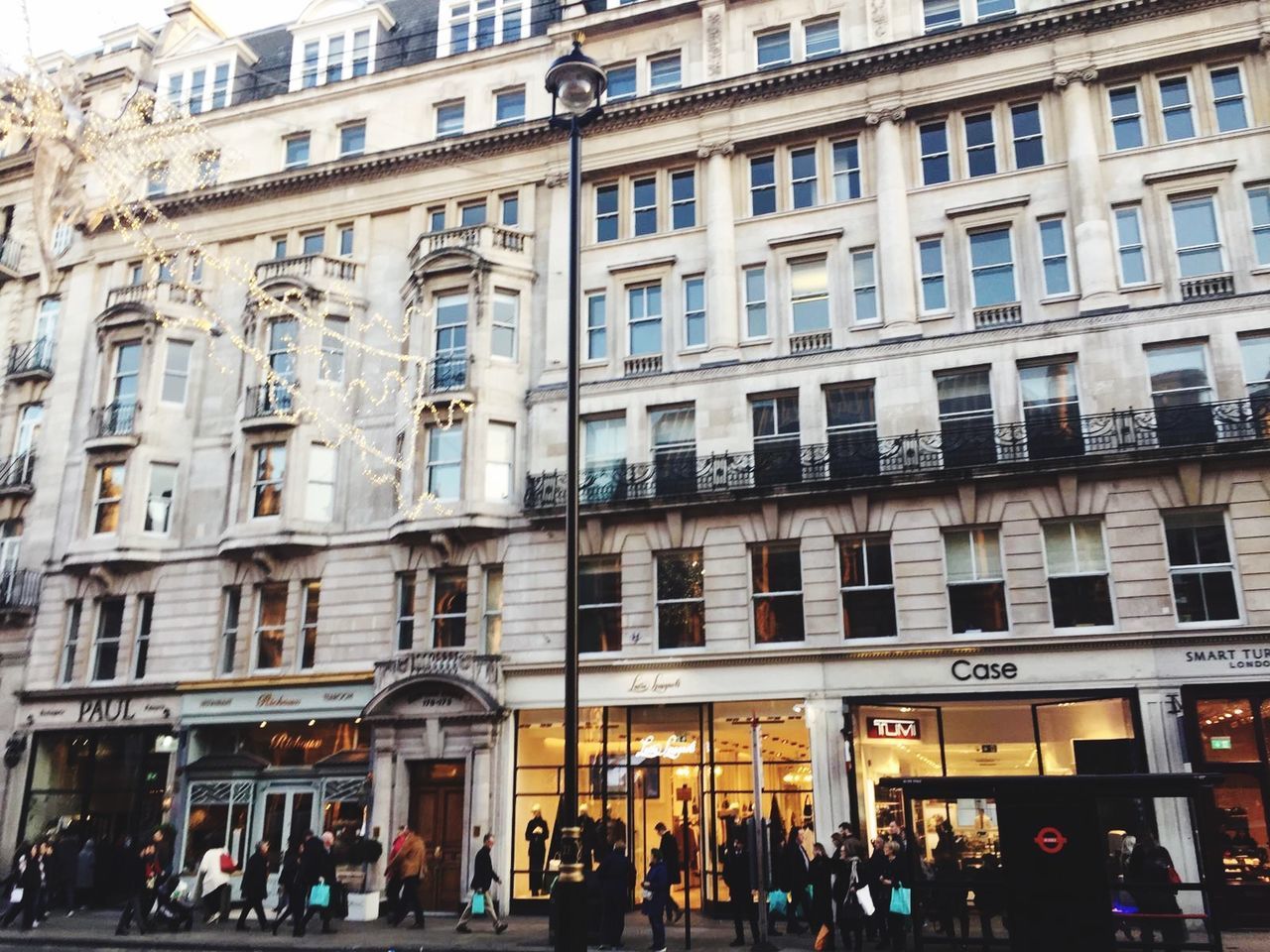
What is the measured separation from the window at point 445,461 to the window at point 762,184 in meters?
9.62

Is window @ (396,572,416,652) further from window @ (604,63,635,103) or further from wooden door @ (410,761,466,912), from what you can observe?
window @ (604,63,635,103)

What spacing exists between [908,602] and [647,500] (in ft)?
21.0

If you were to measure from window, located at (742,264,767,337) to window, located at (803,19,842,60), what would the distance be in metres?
6.15

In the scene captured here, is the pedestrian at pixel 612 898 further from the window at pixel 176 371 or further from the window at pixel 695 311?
the window at pixel 176 371

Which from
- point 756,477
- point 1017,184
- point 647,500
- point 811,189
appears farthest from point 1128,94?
point 647,500

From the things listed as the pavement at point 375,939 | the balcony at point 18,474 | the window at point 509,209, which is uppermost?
the window at point 509,209

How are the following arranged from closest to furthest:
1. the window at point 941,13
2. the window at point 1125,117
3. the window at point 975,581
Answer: the window at point 975,581 < the window at point 1125,117 < the window at point 941,13

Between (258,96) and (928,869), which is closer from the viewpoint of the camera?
(928,869)

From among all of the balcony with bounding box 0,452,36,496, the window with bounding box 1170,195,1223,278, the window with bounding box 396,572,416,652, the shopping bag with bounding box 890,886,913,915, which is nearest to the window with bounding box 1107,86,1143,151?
the window with bounding box 1170,195,1223,278

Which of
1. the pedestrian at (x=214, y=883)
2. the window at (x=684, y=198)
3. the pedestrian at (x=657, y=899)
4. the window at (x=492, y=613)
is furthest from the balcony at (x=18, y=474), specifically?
the pedestrian at (x=657, y=899)

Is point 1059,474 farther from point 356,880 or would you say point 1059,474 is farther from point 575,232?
point 356,880

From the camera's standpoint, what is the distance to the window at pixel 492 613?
25.7m

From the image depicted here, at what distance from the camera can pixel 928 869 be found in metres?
13.1

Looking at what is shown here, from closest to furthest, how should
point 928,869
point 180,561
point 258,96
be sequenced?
point 928,869, point 180,561, point 258,96
